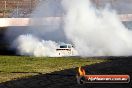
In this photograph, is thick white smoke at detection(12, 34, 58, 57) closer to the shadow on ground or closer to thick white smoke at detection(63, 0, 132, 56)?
thick white smoke at detection(63, 0, 132, 56)

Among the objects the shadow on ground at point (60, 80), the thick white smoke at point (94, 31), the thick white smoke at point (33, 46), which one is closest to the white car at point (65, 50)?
the thick white smoke at point (33, 46)

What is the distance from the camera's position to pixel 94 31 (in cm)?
4241

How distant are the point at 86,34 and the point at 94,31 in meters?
1.03

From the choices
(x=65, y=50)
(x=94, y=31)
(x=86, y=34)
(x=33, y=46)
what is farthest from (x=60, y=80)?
(x=94, y=31)

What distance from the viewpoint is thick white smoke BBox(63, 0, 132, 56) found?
1570 inches

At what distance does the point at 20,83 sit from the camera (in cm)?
2077

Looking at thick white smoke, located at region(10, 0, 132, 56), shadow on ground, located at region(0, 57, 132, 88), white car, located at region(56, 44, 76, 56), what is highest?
thick white smoke, located at region(10, 0, 132, 56)

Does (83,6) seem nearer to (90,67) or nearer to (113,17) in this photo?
(113,17)

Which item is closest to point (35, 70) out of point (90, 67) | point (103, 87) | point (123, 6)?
point (90, 67)

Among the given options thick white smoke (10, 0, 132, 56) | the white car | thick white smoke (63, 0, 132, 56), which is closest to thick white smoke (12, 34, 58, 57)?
thick white smoke (10, 0, 132, 56)

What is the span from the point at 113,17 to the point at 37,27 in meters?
9.50

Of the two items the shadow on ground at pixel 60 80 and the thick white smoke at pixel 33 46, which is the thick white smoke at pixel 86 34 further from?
the shadow on ground at pixel 60 80

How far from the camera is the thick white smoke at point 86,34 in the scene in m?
39.3

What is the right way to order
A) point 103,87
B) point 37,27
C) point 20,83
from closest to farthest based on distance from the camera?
point 103,87 → point 20,83 → point 37,27
